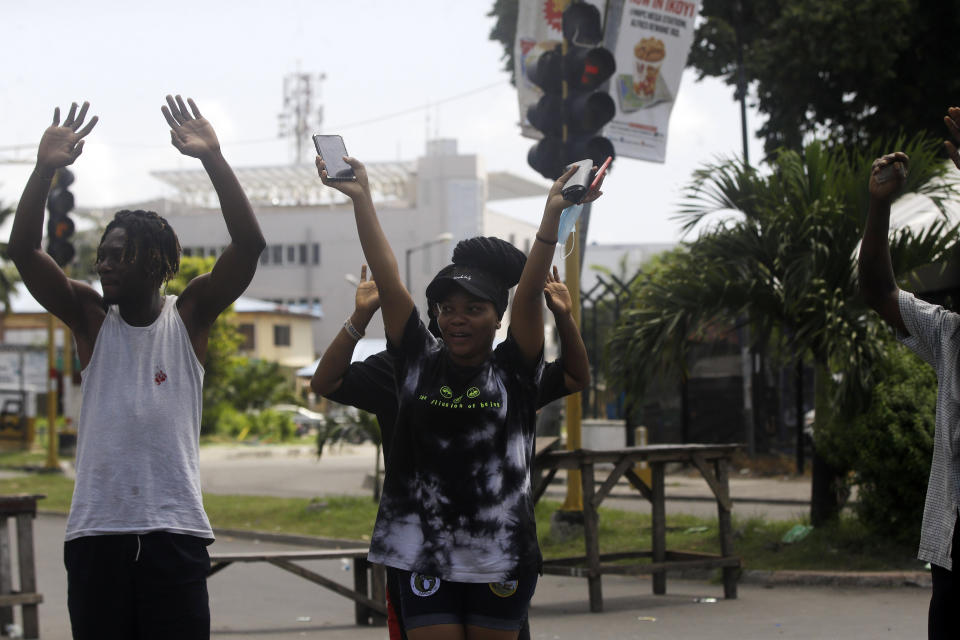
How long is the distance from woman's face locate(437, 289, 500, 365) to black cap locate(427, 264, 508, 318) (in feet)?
0.07

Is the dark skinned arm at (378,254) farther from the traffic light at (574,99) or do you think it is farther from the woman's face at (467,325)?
the traffic light at (574,99)

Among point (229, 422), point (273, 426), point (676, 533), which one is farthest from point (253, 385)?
point (676, 533)

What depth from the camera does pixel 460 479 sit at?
3.45m

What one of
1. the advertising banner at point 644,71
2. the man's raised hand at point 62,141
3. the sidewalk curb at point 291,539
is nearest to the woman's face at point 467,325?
the man's raised hand at point 62,141

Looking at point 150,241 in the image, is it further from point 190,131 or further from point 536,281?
point 536,281

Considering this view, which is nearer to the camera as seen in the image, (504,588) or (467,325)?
(504,588)

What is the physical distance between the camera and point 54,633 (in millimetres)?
7816

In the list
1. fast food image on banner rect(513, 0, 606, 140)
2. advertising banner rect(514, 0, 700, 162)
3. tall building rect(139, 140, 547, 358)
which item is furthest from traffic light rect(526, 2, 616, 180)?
tall building rect(139, 140, 547, 358)

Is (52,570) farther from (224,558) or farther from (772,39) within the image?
(772,39)

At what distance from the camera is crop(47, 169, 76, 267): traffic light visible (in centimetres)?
1605

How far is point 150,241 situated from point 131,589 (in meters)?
1.06

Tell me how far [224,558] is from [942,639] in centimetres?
528

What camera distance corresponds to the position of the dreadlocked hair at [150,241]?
12.2 feet

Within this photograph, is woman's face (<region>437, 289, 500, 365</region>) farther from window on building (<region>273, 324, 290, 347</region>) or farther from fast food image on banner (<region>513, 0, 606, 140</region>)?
window on building (<region>273, 324, 290, 347</region>)
